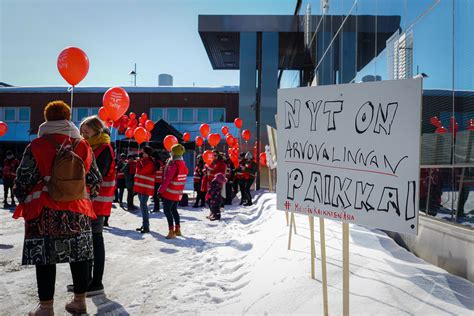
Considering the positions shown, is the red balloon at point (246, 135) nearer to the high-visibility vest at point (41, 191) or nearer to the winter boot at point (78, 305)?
the winter boot at point (78, 305)

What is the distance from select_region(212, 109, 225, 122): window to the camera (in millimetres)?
30859

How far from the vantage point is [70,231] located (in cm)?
303

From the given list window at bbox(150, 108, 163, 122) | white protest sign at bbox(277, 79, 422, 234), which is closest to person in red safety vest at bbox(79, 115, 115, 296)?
white protest sign at bbox(277, 79, 422, 234)

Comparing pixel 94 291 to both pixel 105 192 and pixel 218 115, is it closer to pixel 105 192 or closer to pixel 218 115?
pixel 105 192

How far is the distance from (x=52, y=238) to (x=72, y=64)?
9.76 ft

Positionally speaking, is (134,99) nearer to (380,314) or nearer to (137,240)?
(137,240)

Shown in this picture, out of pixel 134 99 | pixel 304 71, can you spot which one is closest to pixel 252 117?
pixel 304 71

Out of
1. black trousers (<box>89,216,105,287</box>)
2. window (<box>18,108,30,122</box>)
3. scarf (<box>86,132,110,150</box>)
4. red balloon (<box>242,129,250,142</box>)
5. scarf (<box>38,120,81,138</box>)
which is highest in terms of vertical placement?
window (<box>18,108,30,122</box>)

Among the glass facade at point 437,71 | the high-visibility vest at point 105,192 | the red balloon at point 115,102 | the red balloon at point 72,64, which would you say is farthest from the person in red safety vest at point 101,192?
the red balloon at point 115,102

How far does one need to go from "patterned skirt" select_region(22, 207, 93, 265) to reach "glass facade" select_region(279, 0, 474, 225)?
3.51 m

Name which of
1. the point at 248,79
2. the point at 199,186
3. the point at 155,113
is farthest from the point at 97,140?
the point at 155,113

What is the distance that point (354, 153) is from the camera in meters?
2.61

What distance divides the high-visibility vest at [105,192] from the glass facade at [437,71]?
11.5 ft

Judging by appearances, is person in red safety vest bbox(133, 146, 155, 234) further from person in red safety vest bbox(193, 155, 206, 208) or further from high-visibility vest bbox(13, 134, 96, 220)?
person in red safety vest bbox(193, 155, 206, 208)
